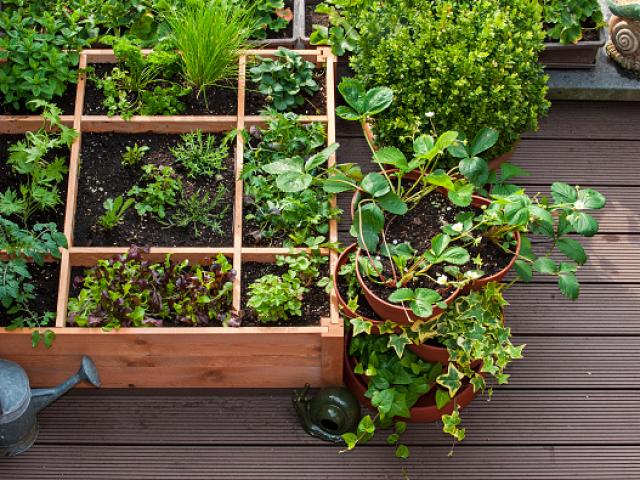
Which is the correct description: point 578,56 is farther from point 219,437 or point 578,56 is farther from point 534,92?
point 219,437

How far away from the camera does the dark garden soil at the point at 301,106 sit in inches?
→ 127

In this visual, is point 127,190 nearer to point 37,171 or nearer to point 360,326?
point 37,171

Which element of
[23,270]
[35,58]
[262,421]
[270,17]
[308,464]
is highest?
[270,17]

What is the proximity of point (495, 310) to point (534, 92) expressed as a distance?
29.4 inches

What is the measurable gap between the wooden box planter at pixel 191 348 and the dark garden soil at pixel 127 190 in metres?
0.05

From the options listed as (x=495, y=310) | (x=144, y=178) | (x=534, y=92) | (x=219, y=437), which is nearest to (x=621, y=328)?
(x=495, y=310)

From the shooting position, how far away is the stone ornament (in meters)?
3.42

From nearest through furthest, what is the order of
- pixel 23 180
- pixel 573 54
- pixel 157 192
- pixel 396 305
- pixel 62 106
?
pixel 396 305
pixel 157 192
pixel 23 180
pixel 62 106
pixel 573 54

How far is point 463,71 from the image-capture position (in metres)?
2.90

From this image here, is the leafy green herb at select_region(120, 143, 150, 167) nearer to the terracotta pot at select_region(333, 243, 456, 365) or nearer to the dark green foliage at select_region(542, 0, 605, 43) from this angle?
the terracotta pot at select_region(333, 243, 456, 365)

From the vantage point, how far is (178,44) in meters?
3.13

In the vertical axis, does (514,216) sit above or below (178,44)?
below

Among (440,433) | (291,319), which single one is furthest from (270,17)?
(440,433)

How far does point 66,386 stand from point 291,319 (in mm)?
696
